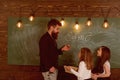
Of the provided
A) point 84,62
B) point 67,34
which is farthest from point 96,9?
point 84,62

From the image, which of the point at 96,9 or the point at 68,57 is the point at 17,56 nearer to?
the point at 68,57

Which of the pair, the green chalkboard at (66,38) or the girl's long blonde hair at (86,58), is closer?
the girl's long blonde hair at (86,58)

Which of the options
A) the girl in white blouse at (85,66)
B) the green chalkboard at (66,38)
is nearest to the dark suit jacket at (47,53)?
the girl in white blouse at (85,66)

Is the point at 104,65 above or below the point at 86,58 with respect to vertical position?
below

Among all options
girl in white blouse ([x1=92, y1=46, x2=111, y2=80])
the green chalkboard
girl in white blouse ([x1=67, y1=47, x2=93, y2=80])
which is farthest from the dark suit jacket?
the green chalkboard

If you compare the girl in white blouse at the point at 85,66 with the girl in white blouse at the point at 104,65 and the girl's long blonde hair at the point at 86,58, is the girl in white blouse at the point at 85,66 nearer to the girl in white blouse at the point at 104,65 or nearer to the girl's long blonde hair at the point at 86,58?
the girl's long blonde hair at the point at 86,58

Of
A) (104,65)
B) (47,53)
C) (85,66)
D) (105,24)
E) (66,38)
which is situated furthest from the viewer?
(66,38)

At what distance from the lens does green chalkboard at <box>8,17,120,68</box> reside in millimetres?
6699

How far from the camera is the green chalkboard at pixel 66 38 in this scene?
22.0ft

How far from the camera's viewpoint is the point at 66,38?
→ 6863 millimetres

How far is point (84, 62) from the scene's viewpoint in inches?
199

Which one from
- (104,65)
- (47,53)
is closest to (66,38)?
(104,65)

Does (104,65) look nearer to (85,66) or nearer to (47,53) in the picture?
(85,66)

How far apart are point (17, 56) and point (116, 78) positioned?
2.39 metres
